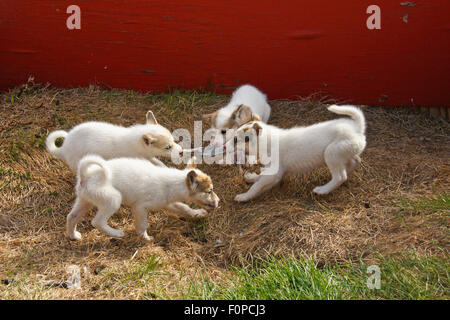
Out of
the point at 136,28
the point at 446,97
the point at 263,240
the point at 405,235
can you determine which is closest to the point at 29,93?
the point at 136,28

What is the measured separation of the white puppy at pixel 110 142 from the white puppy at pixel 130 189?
0.41 meters

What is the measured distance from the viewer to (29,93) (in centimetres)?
643

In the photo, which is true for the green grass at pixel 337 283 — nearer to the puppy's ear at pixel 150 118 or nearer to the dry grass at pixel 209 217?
the dry grass at pixel 209 217

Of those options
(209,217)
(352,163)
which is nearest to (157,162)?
(209,217)

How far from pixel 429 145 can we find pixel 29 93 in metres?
4.89

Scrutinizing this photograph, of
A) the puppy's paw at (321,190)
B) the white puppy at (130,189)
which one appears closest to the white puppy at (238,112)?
the white puppy at (130,189)

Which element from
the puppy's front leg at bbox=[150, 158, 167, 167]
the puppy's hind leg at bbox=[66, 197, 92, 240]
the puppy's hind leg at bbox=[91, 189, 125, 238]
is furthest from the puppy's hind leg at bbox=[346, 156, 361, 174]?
the puppy's hind leg at bbox=[66, 197, 92, 240]

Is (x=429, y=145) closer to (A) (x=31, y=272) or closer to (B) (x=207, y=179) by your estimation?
(B) (x=207, y=179)

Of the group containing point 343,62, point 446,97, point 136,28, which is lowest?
point 446,97

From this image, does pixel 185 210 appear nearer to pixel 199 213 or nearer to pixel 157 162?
pixel 199 213

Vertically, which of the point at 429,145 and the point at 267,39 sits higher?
the point at 267,39

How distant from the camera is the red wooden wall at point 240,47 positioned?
Answer: 6.14m

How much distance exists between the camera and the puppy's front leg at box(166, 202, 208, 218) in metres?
4.78
